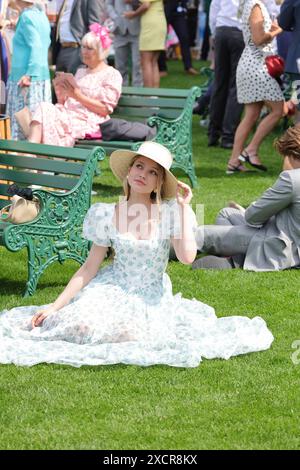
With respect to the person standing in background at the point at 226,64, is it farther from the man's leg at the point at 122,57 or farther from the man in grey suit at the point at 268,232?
the man in grey suit at the point at 268,232

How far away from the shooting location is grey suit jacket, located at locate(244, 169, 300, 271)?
7504 millimetres

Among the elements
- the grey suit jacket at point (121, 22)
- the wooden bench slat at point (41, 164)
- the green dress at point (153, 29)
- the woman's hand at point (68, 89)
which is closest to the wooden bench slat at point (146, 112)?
the woman's hand at point (68, 89)

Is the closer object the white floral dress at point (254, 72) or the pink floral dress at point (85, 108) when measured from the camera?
the pink floral dress at point (85, 108)

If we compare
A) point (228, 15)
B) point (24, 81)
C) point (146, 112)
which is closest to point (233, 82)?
point (228, 15)

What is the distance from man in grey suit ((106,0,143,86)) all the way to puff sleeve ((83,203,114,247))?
8821mm

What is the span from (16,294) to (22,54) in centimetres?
408

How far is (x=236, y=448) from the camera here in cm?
474

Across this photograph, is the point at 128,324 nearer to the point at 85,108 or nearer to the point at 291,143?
the point at 291,143

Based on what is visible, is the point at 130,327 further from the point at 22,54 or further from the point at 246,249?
the point at 22,54

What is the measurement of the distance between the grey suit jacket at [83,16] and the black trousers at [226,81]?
5.73 feet

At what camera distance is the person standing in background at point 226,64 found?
39.6 feet

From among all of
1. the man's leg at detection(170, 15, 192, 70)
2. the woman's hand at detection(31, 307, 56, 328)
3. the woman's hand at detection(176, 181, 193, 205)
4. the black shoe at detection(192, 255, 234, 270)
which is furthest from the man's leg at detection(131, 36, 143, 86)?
the woman's hand at detection(31, 307, 56, 328)

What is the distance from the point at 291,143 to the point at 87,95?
3376 millimetres

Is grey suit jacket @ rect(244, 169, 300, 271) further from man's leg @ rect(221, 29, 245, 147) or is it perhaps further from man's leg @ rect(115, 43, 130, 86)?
man's leg @ rect(115, 43, 130, 86)
